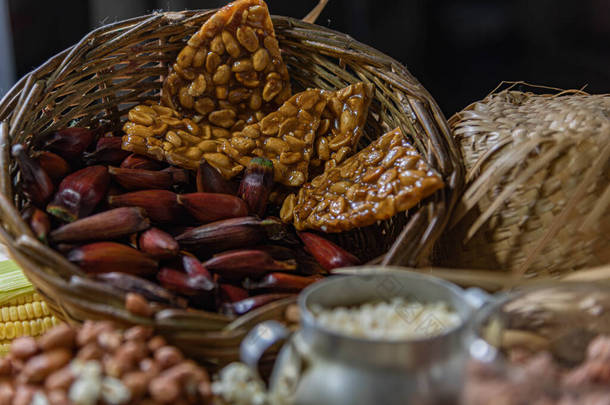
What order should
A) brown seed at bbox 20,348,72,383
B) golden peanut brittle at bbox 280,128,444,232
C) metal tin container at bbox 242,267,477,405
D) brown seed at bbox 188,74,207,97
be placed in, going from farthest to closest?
brown seed at bbox 188,74,207,97 → golden peanut brittle at bbox 280,128,444,232 → brown seed at bbox 20,348,72,383 → metal tin container at bbox 242,267,477,405

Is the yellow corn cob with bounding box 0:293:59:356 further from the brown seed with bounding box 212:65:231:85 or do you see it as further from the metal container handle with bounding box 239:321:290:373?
the metal container handle with bounding box 239:321:290:373

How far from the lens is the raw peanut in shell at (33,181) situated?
35.4 inches

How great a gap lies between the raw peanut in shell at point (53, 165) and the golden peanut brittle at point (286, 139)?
0.29 m

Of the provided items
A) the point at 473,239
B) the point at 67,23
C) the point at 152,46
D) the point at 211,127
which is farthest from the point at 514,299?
the point at 67,23

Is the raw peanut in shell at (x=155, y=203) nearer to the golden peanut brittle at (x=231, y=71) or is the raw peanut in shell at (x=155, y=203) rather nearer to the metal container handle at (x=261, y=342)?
the golden peanut brittle at (x=231, y=71)

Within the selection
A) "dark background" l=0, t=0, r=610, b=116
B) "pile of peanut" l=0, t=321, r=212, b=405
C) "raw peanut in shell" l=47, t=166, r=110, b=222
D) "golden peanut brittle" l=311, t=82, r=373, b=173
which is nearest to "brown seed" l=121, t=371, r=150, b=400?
"pile of peanut" l=0, t=321, r=212, b=405

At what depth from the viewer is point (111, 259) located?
0.82 metres

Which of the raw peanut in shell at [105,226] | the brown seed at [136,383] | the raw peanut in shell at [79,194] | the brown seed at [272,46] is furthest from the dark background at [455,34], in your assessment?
→ the brown seed at [136,383]

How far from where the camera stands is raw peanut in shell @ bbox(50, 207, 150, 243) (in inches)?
33.3

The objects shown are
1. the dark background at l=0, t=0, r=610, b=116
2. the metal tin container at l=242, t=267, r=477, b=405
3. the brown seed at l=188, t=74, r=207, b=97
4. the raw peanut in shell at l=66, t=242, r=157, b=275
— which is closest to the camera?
the metal tin container at l=242, t=267, r=477, b=405

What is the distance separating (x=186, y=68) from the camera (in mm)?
1138

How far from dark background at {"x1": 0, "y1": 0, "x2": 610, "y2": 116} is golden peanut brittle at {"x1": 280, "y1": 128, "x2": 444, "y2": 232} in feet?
2.58

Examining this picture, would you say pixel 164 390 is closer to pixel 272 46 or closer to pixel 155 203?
pixel 155 203

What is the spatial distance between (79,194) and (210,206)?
21 centimetres
